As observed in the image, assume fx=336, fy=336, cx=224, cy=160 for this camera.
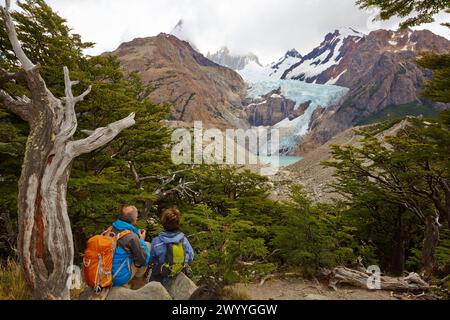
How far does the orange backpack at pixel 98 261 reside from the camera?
15.1 ft

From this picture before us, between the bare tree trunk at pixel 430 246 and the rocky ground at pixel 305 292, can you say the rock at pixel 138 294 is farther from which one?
the bare tree trunk at pixel 430 246

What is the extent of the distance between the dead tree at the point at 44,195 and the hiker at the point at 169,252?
1.27 m

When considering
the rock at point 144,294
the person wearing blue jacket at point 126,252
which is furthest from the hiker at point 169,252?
the rock at point 144,294

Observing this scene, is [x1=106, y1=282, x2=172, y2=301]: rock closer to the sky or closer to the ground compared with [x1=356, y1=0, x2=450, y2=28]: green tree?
closer to the ground

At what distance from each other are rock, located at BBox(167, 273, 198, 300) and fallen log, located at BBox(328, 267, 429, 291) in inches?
166

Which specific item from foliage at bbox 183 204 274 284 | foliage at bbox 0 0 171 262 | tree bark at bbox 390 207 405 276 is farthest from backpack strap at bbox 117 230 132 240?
tree bark at bbox 390 207 405 276

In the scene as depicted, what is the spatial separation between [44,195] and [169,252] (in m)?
2.05

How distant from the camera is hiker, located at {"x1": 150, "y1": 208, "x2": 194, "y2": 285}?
5.26 m

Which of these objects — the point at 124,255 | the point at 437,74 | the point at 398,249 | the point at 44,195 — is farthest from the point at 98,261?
the point at 398,249

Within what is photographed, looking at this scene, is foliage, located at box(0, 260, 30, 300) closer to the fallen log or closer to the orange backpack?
the orange backpack

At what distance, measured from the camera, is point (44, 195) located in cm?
500

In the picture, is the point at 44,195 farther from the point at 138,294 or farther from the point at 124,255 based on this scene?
the point at 138,294
